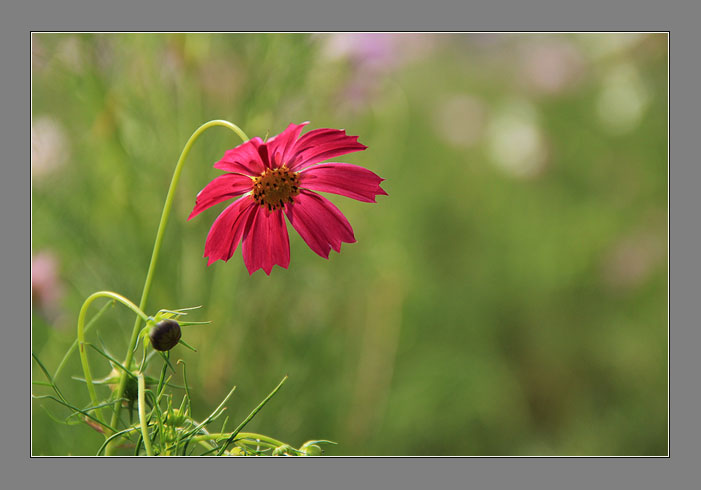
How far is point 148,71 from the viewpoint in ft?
2.35

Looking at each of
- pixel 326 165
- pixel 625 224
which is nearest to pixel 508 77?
pixel 625 224

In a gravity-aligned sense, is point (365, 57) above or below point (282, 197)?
above

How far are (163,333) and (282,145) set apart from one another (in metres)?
0.11

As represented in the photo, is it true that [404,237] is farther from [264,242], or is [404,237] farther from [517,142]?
[264,242]

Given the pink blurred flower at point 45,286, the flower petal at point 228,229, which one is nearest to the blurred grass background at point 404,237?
the pink blurred flower at point 45,286

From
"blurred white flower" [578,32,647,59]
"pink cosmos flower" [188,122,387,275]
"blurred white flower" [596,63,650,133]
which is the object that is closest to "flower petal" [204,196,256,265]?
"pink cosmos flower" [188,122,387,275]

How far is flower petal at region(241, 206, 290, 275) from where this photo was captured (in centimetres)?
37

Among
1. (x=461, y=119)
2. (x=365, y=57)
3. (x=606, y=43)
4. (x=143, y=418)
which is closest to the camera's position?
(x=143, y=418)

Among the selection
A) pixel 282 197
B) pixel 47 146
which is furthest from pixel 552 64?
pixel 282 197

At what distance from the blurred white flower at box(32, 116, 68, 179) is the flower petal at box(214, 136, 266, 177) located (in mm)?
378

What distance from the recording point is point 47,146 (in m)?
0.69

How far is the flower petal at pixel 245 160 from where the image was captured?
326mm

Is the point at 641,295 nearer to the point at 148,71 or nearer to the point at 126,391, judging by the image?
the point at 148,71

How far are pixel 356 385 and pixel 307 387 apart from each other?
94 mm
